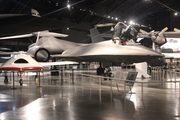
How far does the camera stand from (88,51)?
12773 millimetres

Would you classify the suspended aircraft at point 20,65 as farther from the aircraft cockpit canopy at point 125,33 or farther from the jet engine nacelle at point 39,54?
the jet engine nacelle at point 39,54

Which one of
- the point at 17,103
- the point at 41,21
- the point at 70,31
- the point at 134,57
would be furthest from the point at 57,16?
the point at 41,21

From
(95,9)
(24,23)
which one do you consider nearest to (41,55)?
(24,23)

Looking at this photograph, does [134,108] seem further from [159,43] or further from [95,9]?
[95,9]

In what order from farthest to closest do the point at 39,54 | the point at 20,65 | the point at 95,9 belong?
the point at 95,9 → the point at 39,54 → the point at 20,65

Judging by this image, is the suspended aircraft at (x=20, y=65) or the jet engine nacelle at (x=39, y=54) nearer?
the suspended aircraft at (x=20, y=65)

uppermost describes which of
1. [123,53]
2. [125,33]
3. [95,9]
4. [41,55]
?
[95,9]

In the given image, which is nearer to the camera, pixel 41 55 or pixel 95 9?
pixel 41 55

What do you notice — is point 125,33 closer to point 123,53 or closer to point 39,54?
point 123,53

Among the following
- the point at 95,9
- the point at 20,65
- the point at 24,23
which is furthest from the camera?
the point at 95,9

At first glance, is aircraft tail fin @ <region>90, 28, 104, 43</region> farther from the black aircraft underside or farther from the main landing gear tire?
the black aircraft underside

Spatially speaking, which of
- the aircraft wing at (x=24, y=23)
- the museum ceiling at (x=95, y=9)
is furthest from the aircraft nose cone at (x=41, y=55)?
the museum ceiling at (x=95, y=9)

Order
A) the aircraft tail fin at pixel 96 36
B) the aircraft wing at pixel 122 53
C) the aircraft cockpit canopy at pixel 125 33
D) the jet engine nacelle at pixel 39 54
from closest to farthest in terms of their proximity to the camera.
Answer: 1. the aircraft wing at pixel 122 53
2. the aircraft cockpit canopy at pixel 125 33
3. the jet engine nacelle at pixel 39 54
4. the aircraft tail fin at pixel 96 36

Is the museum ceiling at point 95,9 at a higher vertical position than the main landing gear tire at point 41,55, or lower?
higher
